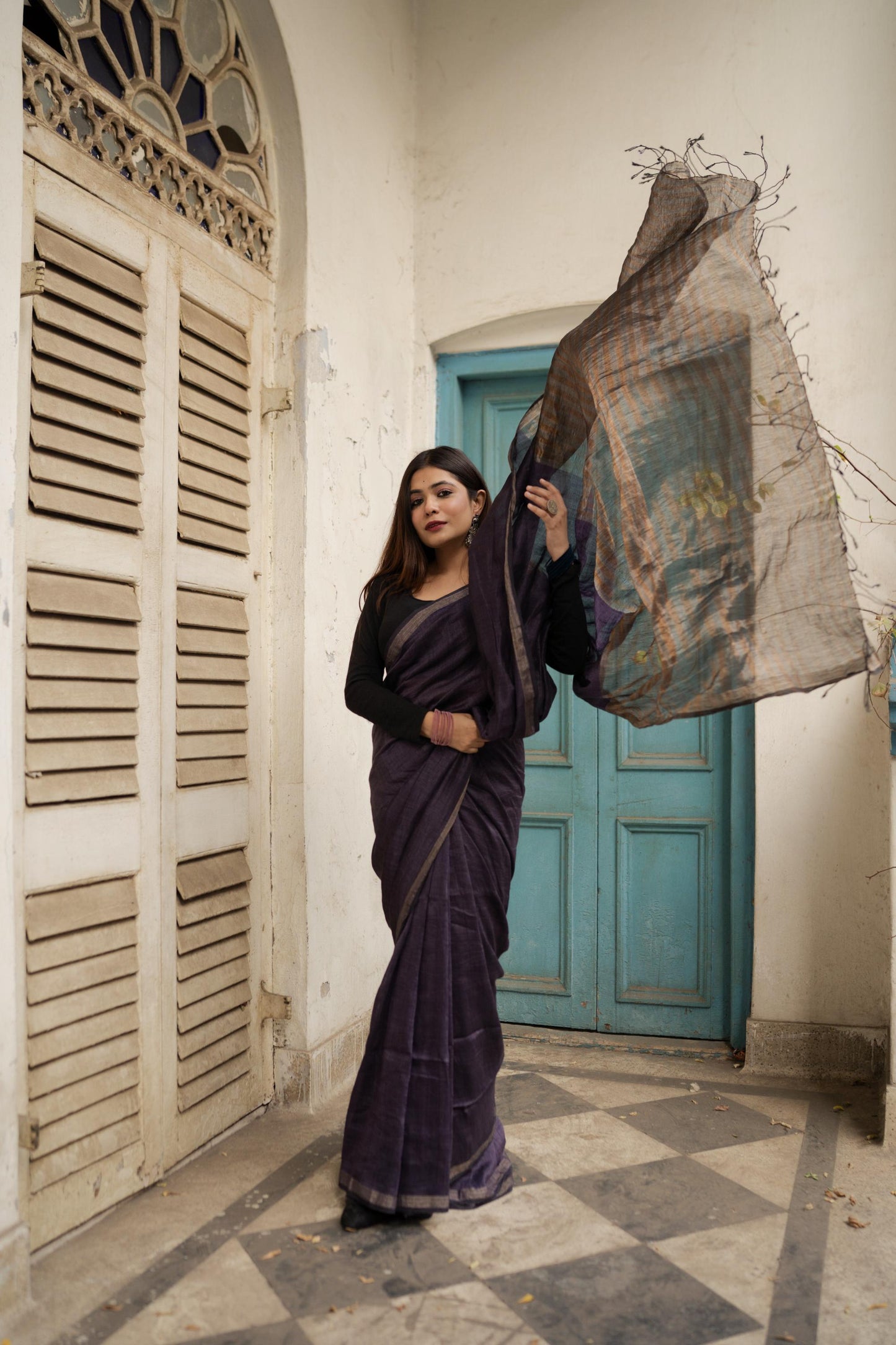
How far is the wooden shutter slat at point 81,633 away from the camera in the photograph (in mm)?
2201

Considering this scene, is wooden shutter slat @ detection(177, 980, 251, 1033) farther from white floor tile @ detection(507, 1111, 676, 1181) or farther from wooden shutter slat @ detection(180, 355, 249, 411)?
wooden shutter slat @ detection(180, 355, 249, 411)

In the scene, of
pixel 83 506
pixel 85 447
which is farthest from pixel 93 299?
pixel 83 506

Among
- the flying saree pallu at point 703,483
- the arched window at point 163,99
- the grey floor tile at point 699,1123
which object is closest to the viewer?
the flying saree pallu at point 703,483

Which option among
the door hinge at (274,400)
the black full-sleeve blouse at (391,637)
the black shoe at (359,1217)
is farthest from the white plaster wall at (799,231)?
the black shoe at (359,1217)

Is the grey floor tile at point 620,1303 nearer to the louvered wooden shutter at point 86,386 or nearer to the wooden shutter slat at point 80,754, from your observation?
the wooden shutter slat at point 80,754

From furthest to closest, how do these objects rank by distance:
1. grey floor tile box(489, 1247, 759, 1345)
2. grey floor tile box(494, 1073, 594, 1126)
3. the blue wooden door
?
1. the blue wooden door
2. grey floor tile box(494, 1073, 594, 1126)
3. grey floor tile box(489, 1247, 759, 1345)

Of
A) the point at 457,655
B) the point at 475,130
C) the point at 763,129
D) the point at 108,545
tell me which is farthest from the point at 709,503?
the point at 475,130

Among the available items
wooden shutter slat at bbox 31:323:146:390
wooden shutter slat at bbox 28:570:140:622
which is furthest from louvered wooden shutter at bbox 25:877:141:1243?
wooden shutter slat at bbox 31:323:146:390

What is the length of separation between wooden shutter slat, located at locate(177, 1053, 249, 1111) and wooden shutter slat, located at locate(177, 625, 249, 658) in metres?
1.11

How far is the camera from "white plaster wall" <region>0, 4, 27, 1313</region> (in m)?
1.95

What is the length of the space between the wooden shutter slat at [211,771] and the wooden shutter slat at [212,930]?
1.20 feet

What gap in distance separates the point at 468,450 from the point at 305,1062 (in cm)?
228

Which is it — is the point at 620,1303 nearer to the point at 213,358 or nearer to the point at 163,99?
the point at 213,358

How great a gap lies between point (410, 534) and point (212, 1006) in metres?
1.35
